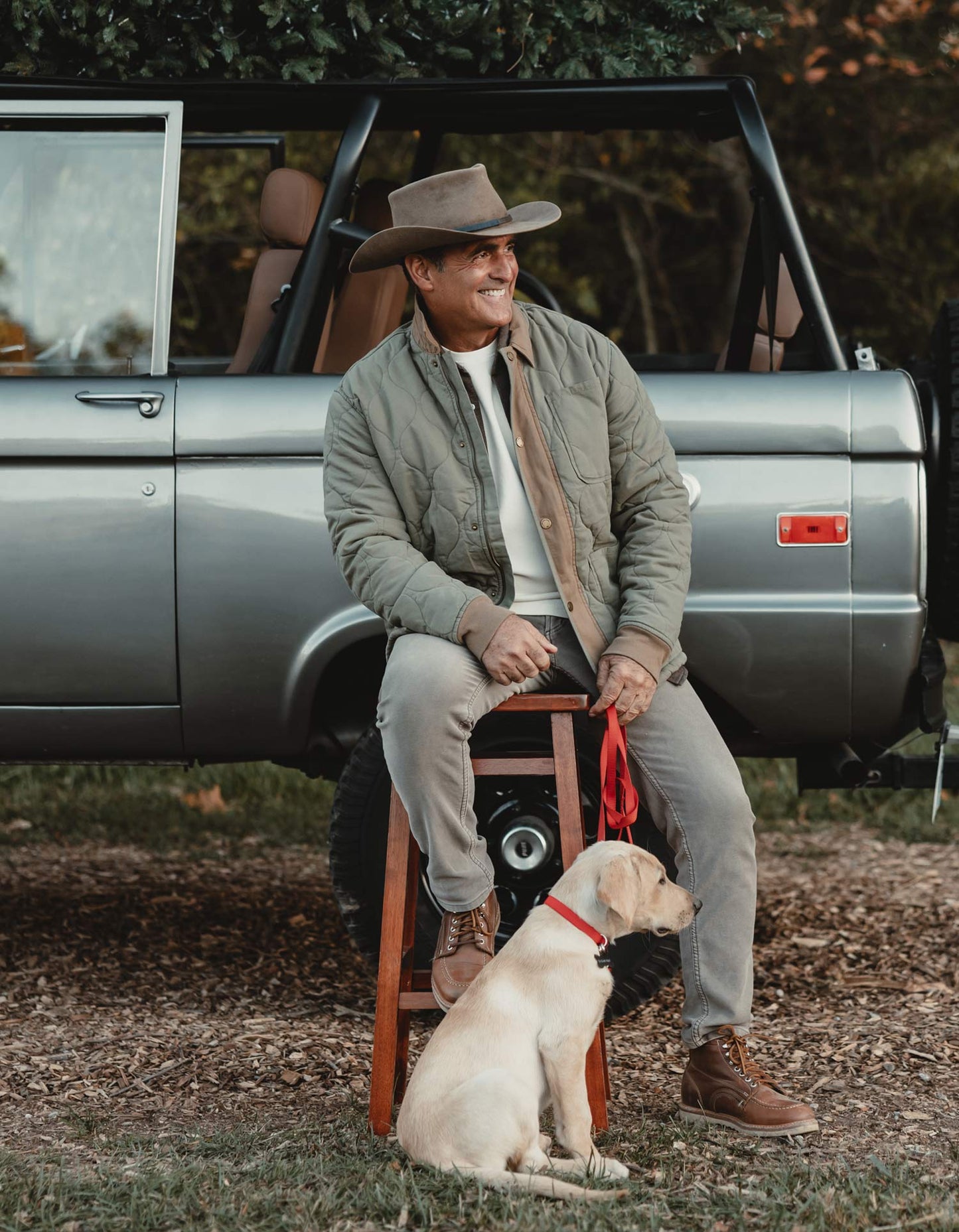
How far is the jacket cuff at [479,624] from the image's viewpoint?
2914 millimetres

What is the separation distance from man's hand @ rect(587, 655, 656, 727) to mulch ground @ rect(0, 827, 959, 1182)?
2.76 ft

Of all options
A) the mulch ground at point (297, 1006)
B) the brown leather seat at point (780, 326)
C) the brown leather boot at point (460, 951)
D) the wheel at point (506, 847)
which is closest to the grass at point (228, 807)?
the mulch ground at point (297, 1006)

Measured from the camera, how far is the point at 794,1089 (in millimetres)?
3180

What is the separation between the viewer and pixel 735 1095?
9.54ft

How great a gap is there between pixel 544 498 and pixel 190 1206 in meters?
1.52

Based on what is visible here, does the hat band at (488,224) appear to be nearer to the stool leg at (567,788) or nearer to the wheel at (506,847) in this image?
the stool leg at (567,788)

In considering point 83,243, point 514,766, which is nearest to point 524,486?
point 514,766

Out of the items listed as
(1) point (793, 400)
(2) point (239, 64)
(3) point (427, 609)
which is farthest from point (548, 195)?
(3) point (427, 609)

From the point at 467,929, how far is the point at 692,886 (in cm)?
48

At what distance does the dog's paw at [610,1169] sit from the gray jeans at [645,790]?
414 millimetres

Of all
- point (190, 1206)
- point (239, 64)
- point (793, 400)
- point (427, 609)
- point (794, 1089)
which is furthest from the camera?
point (239, 64)

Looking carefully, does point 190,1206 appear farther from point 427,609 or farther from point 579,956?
point 427,609

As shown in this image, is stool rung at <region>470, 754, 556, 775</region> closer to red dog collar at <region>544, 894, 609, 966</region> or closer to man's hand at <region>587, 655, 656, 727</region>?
man's hand at <region>587, 655, 656, 727</region>

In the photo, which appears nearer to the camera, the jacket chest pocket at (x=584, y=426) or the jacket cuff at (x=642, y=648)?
the jacket cuff at (x=642, y=648)
